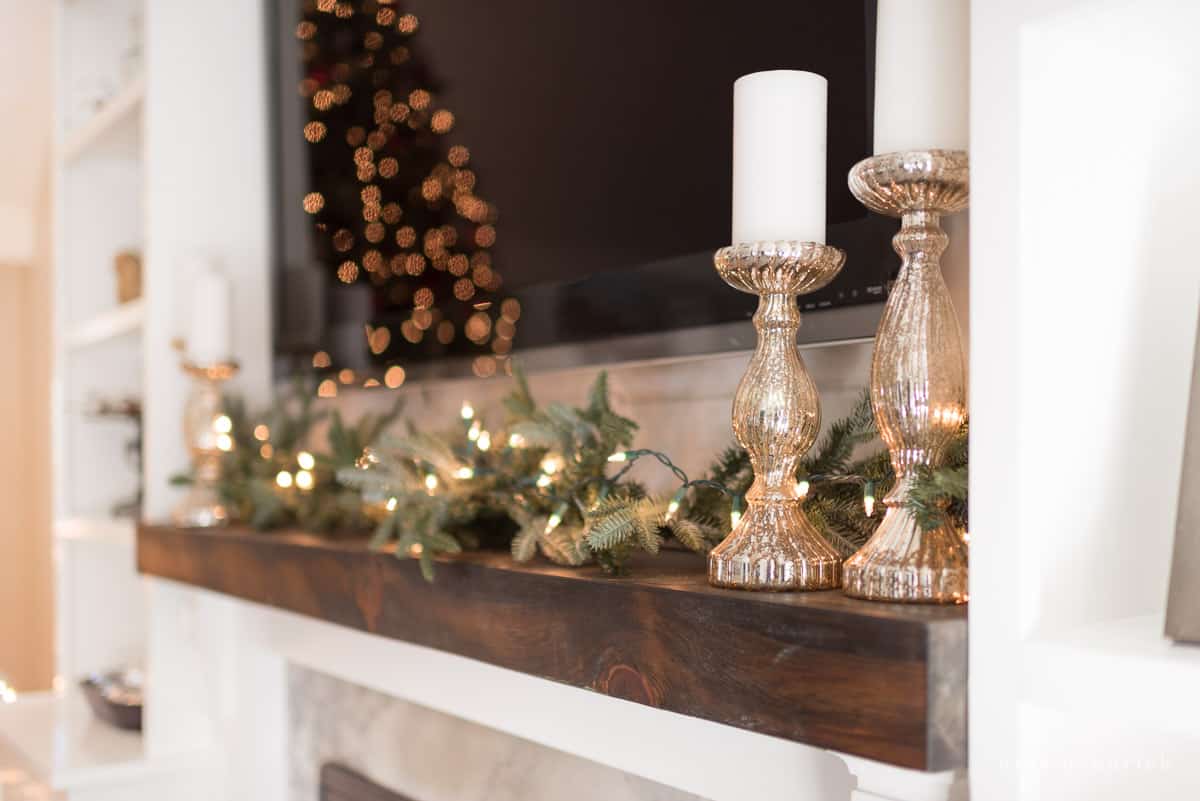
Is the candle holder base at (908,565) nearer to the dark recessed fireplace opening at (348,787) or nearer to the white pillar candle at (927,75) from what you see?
the white pillar candle at (927,75)

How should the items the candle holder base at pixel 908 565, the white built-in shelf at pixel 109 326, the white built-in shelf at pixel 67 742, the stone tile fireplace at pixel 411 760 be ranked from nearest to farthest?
the candle holder base at pixel 908 565, the stone tile fireplace at pixel 411 760, the white built-in shelf at pixel 67 742, the white built-in shelf at pixel 109 326

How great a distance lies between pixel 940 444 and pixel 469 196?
889 millimetres

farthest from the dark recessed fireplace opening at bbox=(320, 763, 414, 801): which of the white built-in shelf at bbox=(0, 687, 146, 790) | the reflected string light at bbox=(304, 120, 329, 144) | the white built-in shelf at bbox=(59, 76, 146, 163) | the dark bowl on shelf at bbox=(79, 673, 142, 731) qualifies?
the white built-in shelf at bbox=(59, 76, 146, 163)

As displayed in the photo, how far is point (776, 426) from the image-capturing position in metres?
0.75

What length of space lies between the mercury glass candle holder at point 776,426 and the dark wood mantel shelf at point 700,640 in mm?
27

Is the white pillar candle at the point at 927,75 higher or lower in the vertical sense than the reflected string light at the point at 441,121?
lower

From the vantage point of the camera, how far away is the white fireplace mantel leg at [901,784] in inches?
26.1

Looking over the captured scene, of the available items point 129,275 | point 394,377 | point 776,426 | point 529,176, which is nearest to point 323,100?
point 394,377

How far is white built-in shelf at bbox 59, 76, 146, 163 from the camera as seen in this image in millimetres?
1971

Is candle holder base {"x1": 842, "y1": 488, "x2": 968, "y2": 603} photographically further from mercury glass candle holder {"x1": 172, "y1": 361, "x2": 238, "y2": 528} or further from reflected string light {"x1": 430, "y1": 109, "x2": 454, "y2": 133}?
mercury glass candle holder {"x1": 172, "y1": 361, "x2": 238, "y2": 528}

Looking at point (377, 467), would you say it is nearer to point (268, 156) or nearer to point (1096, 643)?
point (1096, 643)

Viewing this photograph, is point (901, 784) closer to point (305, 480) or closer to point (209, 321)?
point (305, 480)

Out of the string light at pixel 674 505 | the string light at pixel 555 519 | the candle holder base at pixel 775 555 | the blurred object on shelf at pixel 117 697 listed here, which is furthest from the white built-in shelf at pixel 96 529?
the candle holder base at pixel 775 555

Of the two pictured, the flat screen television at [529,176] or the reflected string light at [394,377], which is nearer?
the flat screen television at [529,176]
